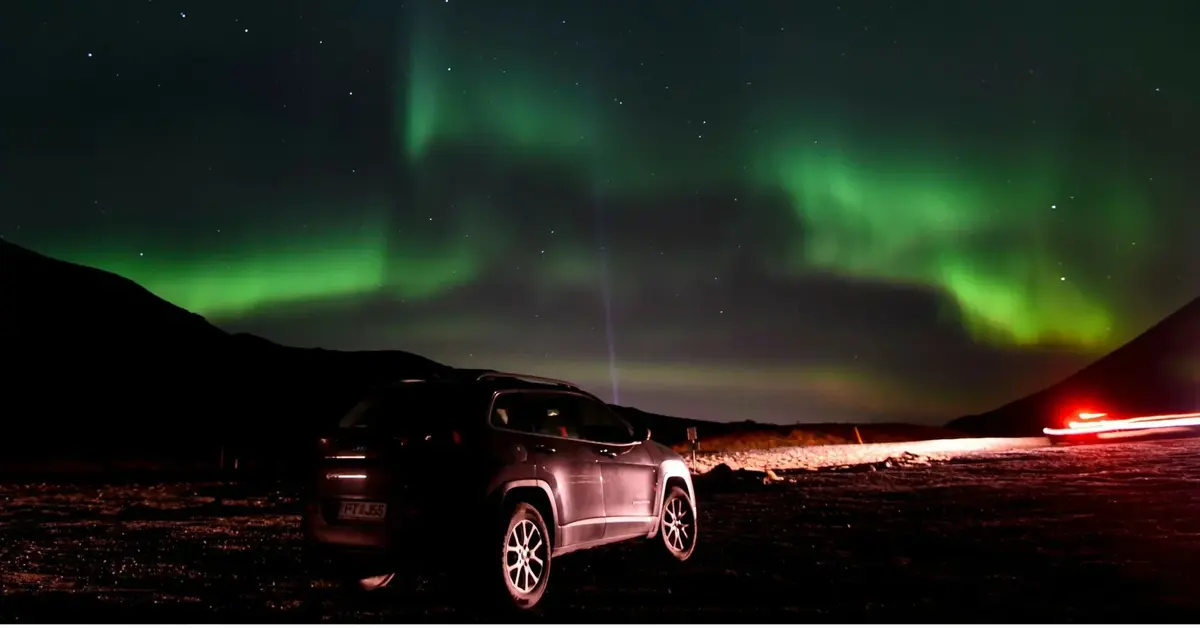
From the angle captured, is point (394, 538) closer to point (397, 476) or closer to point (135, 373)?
point (397, 476)

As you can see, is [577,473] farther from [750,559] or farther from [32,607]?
[32,607]

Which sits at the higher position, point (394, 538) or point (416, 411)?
point (416, 411)

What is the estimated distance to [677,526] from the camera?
10.2 m

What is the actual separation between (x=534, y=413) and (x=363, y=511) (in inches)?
83.2

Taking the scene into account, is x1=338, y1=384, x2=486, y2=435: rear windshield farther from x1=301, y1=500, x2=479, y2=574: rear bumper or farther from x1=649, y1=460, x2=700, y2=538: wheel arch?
x1=649, y1=460, x2=700, y2=538: wheel arch

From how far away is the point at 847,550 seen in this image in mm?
10500

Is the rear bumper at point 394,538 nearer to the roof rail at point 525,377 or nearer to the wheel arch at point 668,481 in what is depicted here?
the roof rail at point 525,377

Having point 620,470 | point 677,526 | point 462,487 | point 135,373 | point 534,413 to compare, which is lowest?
point 677,526

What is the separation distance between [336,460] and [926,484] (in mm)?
14462

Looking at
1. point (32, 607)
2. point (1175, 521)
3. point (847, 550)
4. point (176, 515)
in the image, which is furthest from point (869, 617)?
point (176, 515)

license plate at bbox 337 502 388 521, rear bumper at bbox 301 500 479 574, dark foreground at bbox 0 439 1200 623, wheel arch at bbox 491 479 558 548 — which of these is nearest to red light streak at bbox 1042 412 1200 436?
dark foreground at bbox 0 439 1200 623

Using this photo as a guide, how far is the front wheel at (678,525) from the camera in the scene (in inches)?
392

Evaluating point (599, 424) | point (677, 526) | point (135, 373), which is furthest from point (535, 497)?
point (135, 373)

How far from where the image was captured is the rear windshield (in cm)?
743
